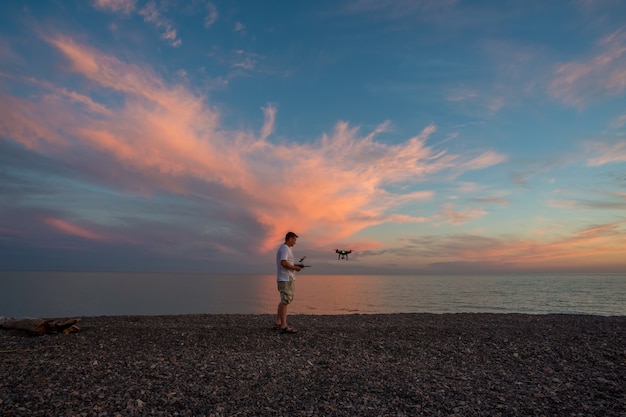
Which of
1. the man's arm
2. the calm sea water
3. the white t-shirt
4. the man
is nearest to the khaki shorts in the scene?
the man

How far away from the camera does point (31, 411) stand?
6742 millimetres

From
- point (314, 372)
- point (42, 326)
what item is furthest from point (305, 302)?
point (314, 372)

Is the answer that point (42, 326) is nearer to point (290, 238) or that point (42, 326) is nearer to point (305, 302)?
point (290, 238)

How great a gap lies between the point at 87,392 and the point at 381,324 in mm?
11386

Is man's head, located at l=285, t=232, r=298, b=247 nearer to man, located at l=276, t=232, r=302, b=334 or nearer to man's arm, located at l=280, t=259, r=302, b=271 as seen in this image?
man, located at l=276, t=232, r=302, b=334

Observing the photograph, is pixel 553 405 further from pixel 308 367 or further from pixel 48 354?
pixel 48 354

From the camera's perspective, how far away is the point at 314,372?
9.26 meters

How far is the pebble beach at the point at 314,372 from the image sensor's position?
7.19 meters

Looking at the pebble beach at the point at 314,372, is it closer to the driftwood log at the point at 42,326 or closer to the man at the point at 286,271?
the driftwood log at the point at 42,326

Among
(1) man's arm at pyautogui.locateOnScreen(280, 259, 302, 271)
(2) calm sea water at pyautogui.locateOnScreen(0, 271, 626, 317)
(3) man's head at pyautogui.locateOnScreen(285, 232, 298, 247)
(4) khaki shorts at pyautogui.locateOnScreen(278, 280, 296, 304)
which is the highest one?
(3) man's head at pyautogui.locateOnScreen(285, 232, 298, 247)

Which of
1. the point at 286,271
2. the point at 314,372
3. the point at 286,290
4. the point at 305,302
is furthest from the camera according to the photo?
the point at 305,302

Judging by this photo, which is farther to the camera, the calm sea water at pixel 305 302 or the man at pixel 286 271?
the calm sea water at pixel 305 302

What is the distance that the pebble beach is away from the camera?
23.6ft

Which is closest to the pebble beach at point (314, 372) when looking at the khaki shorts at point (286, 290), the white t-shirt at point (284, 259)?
the khaki shorts at point (286, 290)
